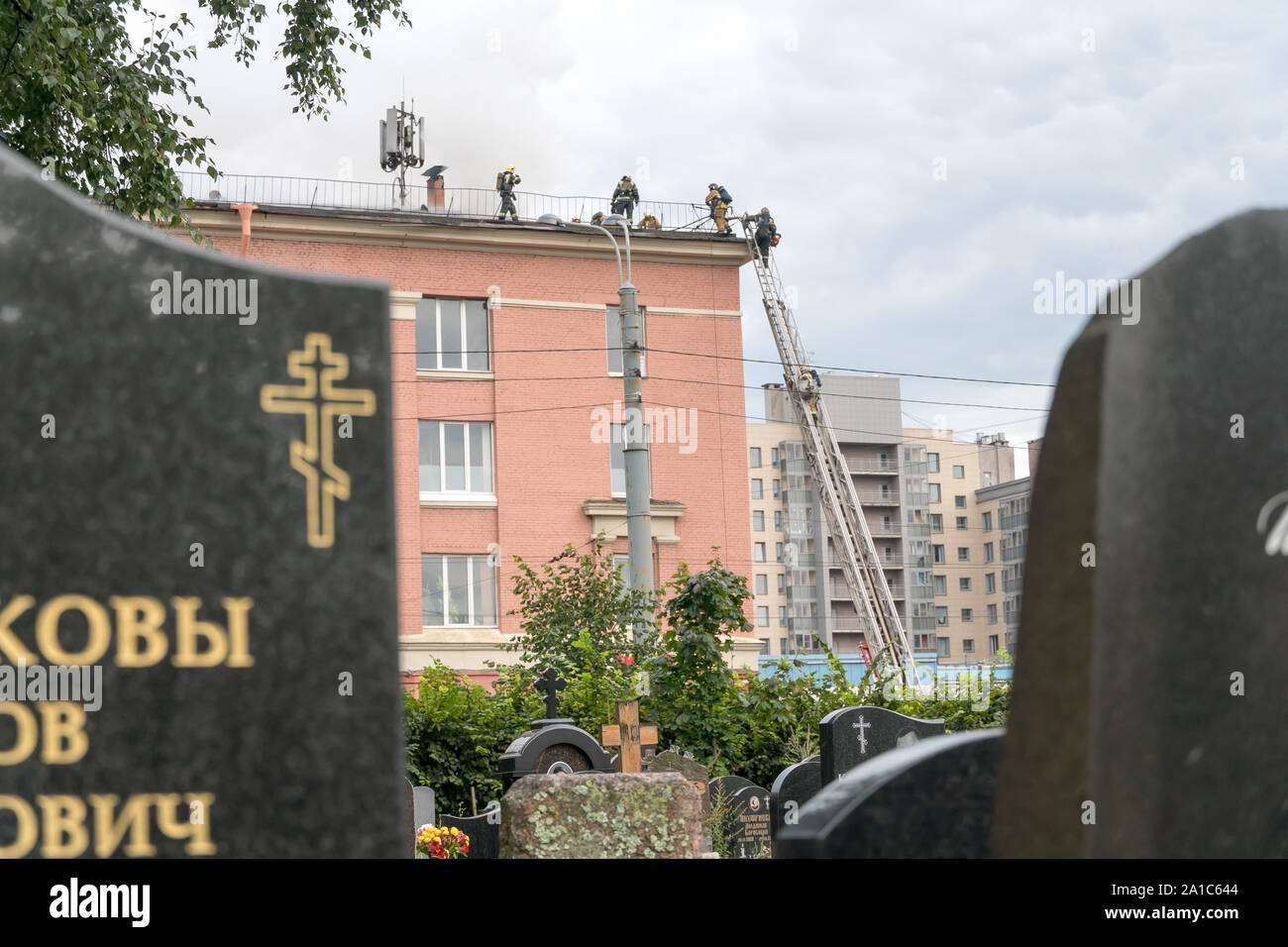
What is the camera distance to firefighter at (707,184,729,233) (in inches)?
1097

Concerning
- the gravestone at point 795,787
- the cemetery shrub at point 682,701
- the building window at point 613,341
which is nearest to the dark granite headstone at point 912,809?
the gravestone at point 795,787

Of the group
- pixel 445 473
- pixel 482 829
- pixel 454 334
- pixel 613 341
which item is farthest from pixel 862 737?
pixel 613 341

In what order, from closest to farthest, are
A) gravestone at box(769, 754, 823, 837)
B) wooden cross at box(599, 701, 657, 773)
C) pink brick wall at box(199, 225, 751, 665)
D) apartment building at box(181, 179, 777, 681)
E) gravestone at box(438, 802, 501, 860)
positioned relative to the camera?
gravestone at box(769, 754, 823, 837)
gravestone at box(438, 802, 501, 860)
wooden cross at box(599, 701, 657, 773)
apartment building at box(181, 179, 777, 681)
pink brick wall at box(199, 225, 751, 665)

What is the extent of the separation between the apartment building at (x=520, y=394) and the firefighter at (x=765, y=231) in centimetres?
54

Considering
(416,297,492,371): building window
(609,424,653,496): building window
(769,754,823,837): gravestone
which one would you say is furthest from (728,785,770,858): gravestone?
(416,297,492,371): building window

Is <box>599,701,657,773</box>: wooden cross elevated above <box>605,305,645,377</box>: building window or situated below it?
below

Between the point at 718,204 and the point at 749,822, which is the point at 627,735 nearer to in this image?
the point at 749,822

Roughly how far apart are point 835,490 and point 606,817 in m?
26.1

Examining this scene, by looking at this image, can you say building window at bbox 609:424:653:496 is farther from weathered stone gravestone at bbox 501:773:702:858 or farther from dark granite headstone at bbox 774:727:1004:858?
dark granite headstone at bbox 774:727:1004:858

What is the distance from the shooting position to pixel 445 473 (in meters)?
25.8

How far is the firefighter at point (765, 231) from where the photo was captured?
2736 centimetres

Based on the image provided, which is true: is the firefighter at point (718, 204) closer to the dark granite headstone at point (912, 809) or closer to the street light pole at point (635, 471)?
the street light pole at point (635, 471)

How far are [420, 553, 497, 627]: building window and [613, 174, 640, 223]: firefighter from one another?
785cm
